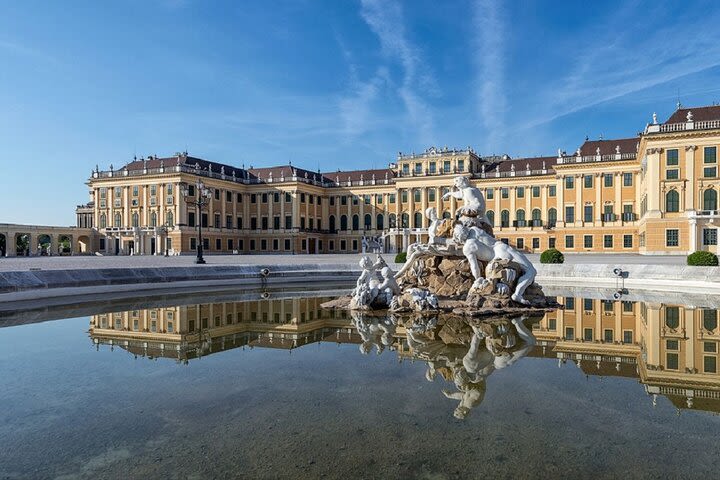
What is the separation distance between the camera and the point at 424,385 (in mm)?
5602

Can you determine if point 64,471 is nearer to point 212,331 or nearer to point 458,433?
point 458,433

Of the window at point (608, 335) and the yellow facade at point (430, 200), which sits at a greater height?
the yellow facade at point (430, 200)

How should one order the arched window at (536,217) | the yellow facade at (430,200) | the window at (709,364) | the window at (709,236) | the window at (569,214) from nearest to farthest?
the window at (709,364)
the window at (709,236)
the yellow facade at (430,200)
the window at (569,214)
the arched window at (536,217)

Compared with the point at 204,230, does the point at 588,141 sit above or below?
above

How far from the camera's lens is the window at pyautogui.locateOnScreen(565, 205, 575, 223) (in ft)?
181

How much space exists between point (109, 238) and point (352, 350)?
64.6 meters

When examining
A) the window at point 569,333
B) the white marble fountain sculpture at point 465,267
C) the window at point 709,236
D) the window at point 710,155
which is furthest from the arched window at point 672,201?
the window at point 569,333

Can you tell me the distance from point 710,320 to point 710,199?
40166mm

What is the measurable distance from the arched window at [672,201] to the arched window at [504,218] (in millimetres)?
20346

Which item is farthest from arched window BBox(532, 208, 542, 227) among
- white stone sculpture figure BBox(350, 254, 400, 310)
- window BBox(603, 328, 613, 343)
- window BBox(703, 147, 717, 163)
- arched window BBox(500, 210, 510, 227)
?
window BBox(603, 328, 613, 343)

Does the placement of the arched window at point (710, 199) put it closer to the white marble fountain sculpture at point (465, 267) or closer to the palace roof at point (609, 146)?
the palace roof at point (609, 146)

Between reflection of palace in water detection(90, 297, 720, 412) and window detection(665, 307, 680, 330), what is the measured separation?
16 millimetres

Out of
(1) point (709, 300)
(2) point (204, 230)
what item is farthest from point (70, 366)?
(2) point (204, 230)

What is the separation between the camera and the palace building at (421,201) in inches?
1671
